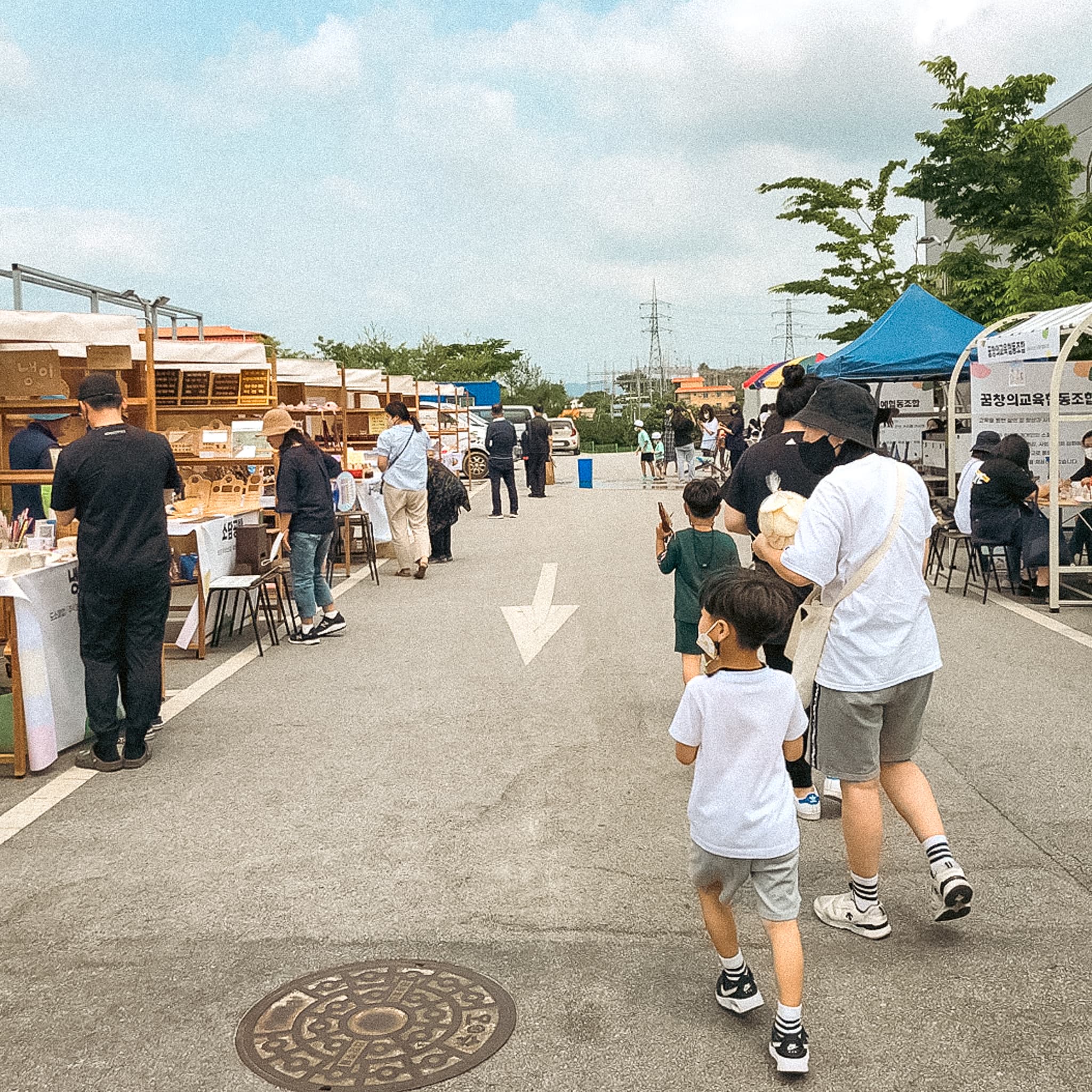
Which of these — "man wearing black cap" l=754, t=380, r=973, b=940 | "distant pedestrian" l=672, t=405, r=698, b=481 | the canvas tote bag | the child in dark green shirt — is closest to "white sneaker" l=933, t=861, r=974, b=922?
"man wearing black cap" l=754, t=380, r=973, b=940

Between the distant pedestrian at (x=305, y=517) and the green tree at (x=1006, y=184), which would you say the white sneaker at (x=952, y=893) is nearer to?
the distant pedestrian at (x=305, y=517)

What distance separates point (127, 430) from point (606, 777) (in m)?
3.15

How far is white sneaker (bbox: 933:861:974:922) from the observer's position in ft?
14.4

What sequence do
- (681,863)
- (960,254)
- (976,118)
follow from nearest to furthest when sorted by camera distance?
(681,863)
(976,118)
(960,254)

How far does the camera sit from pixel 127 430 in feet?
22.9

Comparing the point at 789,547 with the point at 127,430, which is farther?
the point at 127,430

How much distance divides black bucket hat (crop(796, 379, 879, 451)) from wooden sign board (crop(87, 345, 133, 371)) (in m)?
8.26

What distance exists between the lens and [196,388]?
49.0 ft

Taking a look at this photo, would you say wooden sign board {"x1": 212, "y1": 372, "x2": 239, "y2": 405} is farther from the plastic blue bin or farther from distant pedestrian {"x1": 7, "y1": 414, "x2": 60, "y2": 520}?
the plastic blue bin

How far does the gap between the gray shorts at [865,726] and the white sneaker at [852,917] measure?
45cm

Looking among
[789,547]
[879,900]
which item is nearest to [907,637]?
[789,547]

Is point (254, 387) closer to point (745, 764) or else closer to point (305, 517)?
point (305, 517)

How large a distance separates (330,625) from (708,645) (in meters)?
7.61

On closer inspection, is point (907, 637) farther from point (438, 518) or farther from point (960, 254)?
point (960, 254)
